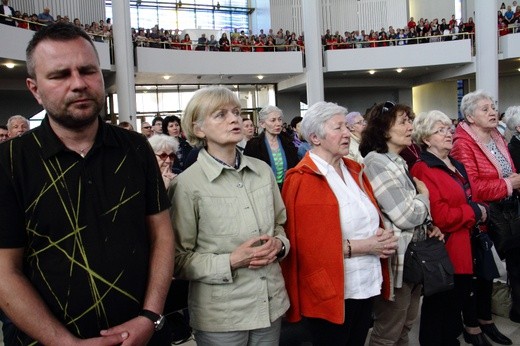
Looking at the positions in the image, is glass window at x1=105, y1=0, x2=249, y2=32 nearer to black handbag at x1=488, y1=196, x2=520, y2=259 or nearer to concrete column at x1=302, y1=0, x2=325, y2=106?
concrete column at x1=302, y1=0, x2=325, y2=106

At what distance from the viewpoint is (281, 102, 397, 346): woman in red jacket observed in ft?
7.39

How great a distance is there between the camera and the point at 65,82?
1485 millimetres

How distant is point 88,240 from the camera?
148 cm

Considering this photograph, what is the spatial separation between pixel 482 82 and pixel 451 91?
6.47m

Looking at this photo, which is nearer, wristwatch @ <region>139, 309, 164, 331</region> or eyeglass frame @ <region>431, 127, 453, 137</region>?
wristwatch @ <region>139, 309, 164, 331</region>

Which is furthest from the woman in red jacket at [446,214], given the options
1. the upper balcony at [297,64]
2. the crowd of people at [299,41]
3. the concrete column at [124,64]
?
the crowd of people at [299,41]

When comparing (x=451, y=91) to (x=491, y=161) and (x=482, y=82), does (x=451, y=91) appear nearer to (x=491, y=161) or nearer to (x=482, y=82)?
(x=482, y=82)

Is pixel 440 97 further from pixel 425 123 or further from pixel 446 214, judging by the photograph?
pixel 446 214

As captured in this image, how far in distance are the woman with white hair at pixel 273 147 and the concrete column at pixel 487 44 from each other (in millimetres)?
14009

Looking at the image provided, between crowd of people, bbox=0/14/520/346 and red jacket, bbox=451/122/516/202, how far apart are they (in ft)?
0.03

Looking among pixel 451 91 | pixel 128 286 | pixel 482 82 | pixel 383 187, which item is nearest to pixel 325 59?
pixel 482 82

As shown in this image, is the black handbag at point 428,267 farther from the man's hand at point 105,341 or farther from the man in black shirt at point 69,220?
→ the man's hand at point 105,341

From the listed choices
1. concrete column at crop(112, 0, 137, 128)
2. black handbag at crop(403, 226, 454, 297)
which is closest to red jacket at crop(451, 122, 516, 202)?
black handbag at crop(403, 226, 454, 297)

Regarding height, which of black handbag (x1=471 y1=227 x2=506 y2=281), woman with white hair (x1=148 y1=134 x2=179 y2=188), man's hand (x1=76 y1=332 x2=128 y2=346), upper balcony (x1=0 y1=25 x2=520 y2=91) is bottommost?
black handbag (x1=471 y1=227 x2=506 y2=281)
